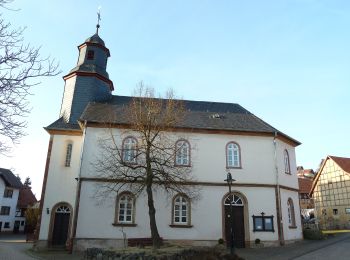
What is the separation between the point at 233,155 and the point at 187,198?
4451 mm

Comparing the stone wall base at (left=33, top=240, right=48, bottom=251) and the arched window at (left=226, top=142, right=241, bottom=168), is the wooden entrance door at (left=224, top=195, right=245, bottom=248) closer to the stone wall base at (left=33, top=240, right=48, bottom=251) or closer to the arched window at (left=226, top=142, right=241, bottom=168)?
the arched window at (left=226, top=142, right=241, bottom=168)

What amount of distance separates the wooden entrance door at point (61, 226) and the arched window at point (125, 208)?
150 inches

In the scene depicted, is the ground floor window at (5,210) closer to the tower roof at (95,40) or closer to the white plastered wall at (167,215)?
the tower roof at (95,40)

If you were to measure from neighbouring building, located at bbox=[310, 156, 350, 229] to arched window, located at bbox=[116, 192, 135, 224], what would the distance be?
33.0 meters

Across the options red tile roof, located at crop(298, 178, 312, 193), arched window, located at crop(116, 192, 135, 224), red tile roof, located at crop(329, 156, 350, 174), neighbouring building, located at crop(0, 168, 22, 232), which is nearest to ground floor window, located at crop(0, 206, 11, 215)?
neighbouring building, located at crop(0, 168, 22, 232)

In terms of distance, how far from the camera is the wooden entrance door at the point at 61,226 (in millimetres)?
21859

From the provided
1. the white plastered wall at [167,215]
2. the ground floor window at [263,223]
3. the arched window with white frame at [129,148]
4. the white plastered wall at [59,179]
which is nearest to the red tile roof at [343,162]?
the ground floor window at [263,223]

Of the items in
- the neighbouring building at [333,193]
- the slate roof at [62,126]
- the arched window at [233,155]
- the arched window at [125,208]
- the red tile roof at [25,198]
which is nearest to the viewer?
the arched window at [125,208]

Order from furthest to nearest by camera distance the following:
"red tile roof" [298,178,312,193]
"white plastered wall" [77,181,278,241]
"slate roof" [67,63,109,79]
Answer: "red tile roof" [298,178,312,193], "slate roof" [67,63,109,79], "white plastered wall" [77,181,278,241]

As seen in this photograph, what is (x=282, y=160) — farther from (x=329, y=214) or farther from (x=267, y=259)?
(x=329, y=214)

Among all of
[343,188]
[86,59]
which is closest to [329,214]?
[343,188]

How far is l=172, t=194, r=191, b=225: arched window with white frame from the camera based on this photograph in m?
21.5

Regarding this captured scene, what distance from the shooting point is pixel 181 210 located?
2180 cm

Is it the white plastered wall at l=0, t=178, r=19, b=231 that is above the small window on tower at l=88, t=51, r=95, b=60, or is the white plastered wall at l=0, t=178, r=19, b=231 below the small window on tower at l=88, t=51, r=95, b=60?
below
